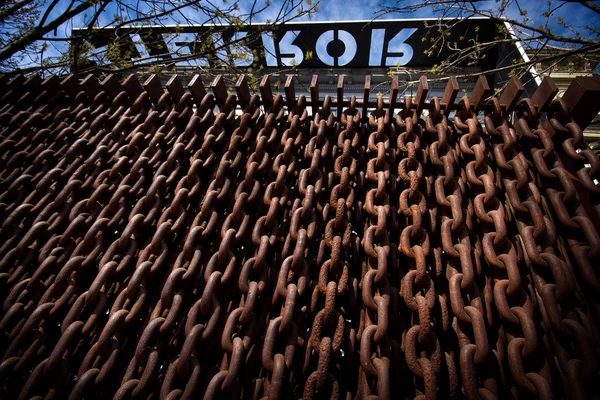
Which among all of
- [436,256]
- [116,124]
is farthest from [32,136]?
[436,256]

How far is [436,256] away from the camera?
1241 mm

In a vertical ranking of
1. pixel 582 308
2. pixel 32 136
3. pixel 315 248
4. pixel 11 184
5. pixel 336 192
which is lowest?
pixel 582 308

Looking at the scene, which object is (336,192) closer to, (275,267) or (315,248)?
(315,248)

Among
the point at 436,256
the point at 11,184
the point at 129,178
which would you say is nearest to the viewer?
the point at 436,256

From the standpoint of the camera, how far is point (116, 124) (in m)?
1.86

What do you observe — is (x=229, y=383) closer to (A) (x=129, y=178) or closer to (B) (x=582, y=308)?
(A) (x=129, y=178)

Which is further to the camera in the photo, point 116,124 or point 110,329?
point 116,124

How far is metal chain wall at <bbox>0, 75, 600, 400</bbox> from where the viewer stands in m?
1.01

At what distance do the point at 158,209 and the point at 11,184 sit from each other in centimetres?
113

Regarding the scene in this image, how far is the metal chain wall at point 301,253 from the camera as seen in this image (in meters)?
1.01

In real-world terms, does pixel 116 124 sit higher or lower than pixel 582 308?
higher

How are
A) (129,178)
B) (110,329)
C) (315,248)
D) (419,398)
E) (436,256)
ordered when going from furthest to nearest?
(129,178) < (315,248) < (436,256) < (110,329) < (419,398)

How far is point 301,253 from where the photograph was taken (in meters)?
1.21

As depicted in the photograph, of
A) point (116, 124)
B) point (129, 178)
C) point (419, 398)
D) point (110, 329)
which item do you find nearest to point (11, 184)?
point (116, 124)
